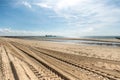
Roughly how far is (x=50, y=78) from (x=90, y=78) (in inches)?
80.5

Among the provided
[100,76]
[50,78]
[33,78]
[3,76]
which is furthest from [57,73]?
[3,76]

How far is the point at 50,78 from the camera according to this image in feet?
24.9

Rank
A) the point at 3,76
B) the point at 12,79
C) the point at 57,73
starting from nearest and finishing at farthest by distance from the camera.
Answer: the point at 12,79, the point at 3,76, the point at 57,73

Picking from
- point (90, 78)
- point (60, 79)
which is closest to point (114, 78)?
point (90, 78)

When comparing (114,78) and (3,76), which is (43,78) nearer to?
(3,76)

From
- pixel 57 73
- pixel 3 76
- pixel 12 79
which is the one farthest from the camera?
pixel 57 73

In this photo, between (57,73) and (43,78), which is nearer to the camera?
(43,78)

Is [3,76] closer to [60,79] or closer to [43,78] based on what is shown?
[43,78]

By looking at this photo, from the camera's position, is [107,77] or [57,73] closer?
[107,77]

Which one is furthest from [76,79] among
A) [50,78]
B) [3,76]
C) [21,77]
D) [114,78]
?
[3,76]

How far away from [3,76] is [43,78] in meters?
2.15

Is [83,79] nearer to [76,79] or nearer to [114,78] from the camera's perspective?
[76,79]

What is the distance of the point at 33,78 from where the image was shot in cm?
745

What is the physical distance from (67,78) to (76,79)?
472 mm
